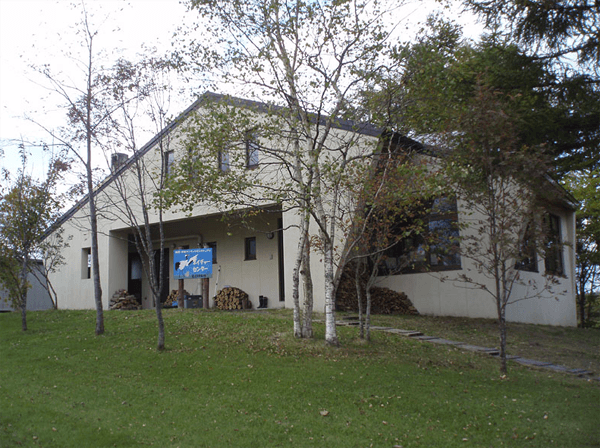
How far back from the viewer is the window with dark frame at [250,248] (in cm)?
1789

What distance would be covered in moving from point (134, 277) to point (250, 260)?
622cm

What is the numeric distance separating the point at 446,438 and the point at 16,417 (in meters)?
5.36

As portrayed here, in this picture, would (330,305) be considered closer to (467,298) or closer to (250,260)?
(467,298)

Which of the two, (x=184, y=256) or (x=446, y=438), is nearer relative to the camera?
(x=446, y=438)

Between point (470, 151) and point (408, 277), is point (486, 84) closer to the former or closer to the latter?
point (470, 151)

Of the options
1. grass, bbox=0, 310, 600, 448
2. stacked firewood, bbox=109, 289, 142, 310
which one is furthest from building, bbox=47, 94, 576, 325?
grass, bbox=0, 310, 600, 448

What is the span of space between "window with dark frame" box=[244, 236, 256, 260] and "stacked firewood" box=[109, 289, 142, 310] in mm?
Result: 4666

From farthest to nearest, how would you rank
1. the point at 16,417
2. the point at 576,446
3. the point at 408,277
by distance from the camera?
the point at 408,277 < the point at 16,417 < the point at 576,446

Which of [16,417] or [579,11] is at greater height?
[579,11]

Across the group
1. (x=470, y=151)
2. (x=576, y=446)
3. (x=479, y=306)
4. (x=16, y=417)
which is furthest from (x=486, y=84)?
(x=16, y=417)

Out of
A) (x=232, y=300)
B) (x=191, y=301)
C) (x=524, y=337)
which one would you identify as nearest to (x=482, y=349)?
(x=524, y=337)

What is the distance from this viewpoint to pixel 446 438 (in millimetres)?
5742

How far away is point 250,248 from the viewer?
18.0 metres

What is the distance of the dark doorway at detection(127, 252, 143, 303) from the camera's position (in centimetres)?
2100
